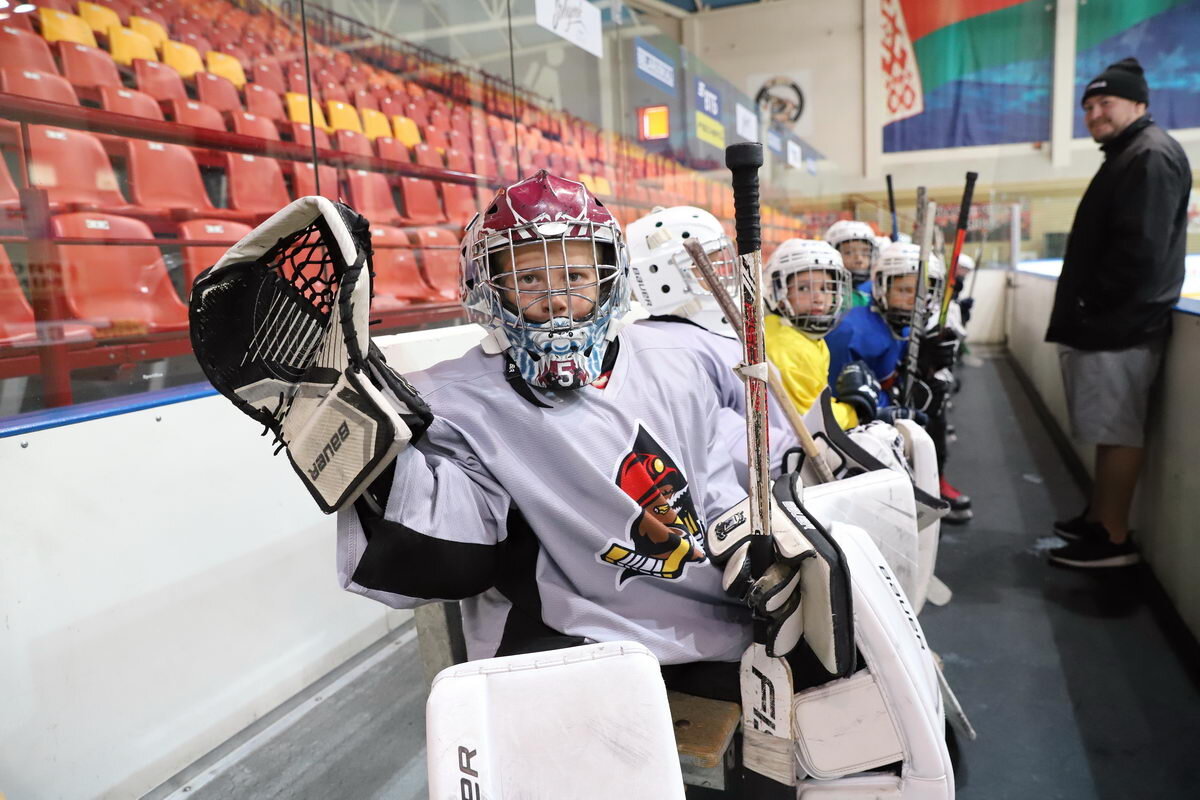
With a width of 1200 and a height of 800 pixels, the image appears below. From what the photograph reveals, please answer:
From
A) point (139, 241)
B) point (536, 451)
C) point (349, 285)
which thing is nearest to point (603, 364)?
point (536, 451)

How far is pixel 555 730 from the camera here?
783mm

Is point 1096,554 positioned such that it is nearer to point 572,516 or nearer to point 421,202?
point 572,516

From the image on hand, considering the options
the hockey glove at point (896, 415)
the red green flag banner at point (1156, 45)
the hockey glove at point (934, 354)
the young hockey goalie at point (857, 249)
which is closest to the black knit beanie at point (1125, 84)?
the hockey glove at point (934, 354)

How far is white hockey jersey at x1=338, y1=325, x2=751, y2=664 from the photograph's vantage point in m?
0.97

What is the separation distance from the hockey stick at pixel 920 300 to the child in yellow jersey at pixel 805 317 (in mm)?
346

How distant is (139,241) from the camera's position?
74.7 inches

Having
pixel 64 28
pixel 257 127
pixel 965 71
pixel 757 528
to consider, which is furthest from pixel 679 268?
pixel 965 71

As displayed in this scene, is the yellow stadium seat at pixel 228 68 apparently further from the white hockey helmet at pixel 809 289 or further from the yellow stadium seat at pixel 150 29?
the white hockey helmet at pixel 809 289

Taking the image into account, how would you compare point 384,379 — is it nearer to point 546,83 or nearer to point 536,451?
point 536,451

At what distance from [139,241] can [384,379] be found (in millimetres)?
1460

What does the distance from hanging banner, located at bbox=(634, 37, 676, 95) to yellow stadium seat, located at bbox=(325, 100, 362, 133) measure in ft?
8.07

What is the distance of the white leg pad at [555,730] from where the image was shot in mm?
756

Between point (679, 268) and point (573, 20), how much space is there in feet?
6.93

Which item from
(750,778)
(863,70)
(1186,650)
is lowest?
(1186,650)
